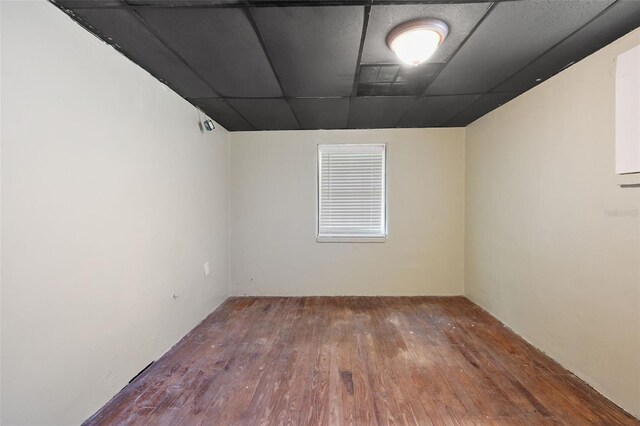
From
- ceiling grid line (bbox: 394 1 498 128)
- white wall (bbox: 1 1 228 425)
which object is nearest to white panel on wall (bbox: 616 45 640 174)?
ceiling grid line (bbox: 394 1 498 128)

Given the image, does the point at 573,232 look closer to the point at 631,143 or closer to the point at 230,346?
the point at 631,143

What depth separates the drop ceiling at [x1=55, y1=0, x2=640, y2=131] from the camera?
149cm

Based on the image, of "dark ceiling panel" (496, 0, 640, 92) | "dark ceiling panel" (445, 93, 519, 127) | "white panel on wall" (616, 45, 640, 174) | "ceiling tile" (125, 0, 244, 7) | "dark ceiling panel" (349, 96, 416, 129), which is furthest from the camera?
"dark ceiling panel" (349, 96, 416, 129)

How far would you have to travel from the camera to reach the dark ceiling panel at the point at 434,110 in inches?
110

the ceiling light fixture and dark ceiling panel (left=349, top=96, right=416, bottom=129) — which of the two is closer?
the ceiling light fixture

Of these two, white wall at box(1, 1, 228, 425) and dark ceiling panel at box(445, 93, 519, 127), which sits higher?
dark ceiling panel at box(445, 93, 519, 127)

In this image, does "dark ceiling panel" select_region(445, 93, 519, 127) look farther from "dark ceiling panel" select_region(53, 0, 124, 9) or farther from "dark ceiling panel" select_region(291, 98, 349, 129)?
"dark ceiling panel" select_region(53, 0, 124, 9)

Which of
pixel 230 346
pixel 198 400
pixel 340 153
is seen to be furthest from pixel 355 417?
pixel 340 153

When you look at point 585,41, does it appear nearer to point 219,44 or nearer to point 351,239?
point 219,44

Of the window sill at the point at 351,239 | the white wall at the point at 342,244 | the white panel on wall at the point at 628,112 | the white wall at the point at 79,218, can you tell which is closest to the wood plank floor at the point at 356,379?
the white wall at the point at 79,218

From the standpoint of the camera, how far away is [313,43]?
1.79 metres

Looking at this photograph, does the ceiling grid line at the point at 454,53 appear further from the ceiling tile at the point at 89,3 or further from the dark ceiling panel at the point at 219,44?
→ the ceiling tile at the point at 89,3

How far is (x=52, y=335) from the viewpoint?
4.72 ft

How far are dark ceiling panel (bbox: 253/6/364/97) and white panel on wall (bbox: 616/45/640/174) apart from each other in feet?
5.25
